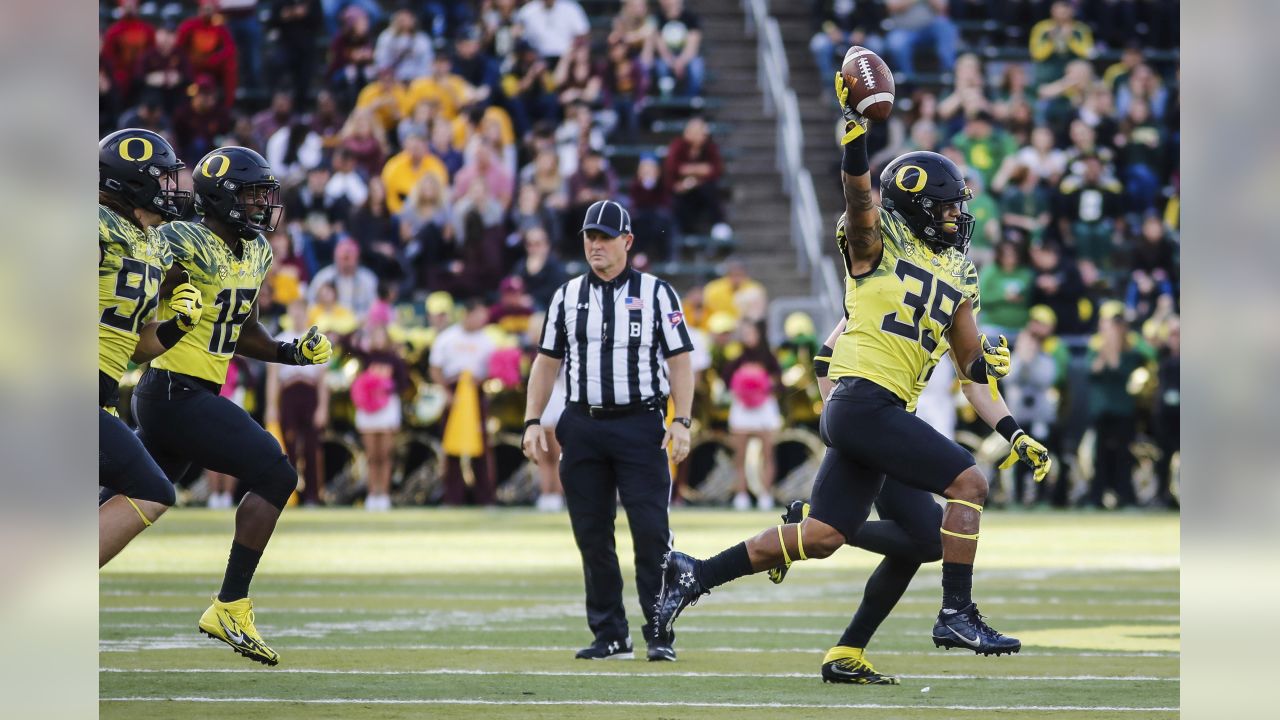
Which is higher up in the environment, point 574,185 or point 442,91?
point 442,91

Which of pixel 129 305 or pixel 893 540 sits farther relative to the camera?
pixel 893 540

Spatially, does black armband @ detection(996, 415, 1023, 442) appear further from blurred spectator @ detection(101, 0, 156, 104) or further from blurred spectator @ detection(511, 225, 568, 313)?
blurred spectator @ detection(101, 0, 156, 104)

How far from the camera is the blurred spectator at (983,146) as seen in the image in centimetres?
2111

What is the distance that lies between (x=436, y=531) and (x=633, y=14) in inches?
347

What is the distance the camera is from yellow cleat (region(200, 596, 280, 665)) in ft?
24.9

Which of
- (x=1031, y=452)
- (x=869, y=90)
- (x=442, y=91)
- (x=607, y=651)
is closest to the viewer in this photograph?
(x=869, y=90)

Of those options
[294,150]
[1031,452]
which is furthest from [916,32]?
[1031,452]

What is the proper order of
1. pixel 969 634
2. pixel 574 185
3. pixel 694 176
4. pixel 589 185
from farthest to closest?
pixel 694 176, pixel 574 185, pixel 589 185, pixel 969 634

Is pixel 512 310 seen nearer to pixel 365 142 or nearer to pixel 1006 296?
pixel 365 142

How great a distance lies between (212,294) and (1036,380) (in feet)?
40.2

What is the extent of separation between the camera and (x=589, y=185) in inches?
798

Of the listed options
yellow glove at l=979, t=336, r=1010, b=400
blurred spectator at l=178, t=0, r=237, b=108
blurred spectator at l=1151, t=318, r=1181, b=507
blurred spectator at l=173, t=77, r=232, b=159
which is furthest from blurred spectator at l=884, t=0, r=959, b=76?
yellow glove at l=979, t=336, r=1010, b=400
